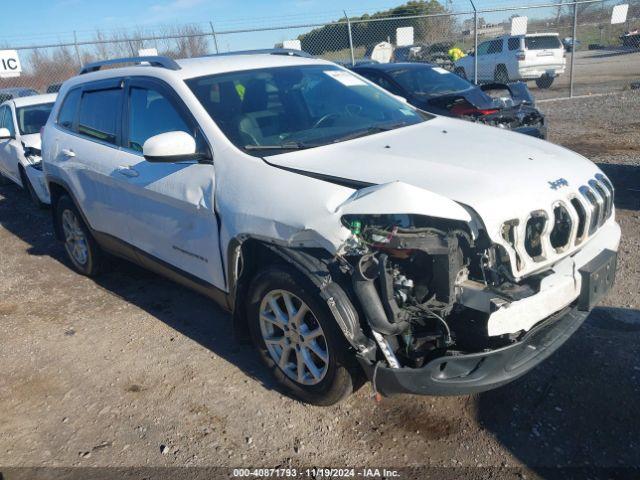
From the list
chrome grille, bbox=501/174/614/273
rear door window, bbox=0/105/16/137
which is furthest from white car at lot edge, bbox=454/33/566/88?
chrome grille, bbox=501/174/614/273

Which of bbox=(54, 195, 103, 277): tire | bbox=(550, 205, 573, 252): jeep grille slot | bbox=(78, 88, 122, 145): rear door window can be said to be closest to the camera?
bbox=(550, 205, 573, 252): jeep grille slot

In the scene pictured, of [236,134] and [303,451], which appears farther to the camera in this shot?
[236,134]

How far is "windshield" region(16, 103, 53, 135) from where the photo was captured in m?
8.74

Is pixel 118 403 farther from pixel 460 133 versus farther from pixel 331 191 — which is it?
pixel 460 133

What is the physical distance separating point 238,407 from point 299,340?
0.59 meters

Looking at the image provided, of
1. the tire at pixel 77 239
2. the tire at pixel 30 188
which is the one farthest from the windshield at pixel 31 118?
the tire at pixel 77 239

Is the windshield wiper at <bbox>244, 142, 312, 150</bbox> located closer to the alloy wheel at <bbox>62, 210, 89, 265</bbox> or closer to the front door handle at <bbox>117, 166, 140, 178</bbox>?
the front door handle at <bbox>117, 166, 140, 178</bbox>

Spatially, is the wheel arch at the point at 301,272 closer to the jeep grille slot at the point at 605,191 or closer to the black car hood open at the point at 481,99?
the jeep grille slot at the point at 605,191

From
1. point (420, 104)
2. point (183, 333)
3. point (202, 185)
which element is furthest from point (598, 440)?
point (420, 104)

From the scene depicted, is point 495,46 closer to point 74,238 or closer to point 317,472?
point 74,238

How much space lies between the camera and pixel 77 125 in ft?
16.7

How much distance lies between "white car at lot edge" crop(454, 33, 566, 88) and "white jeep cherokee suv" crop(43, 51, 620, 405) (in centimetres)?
1652

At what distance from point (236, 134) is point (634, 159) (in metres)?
6.57

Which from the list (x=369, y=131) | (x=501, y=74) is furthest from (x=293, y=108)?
(x=501, y=74)
